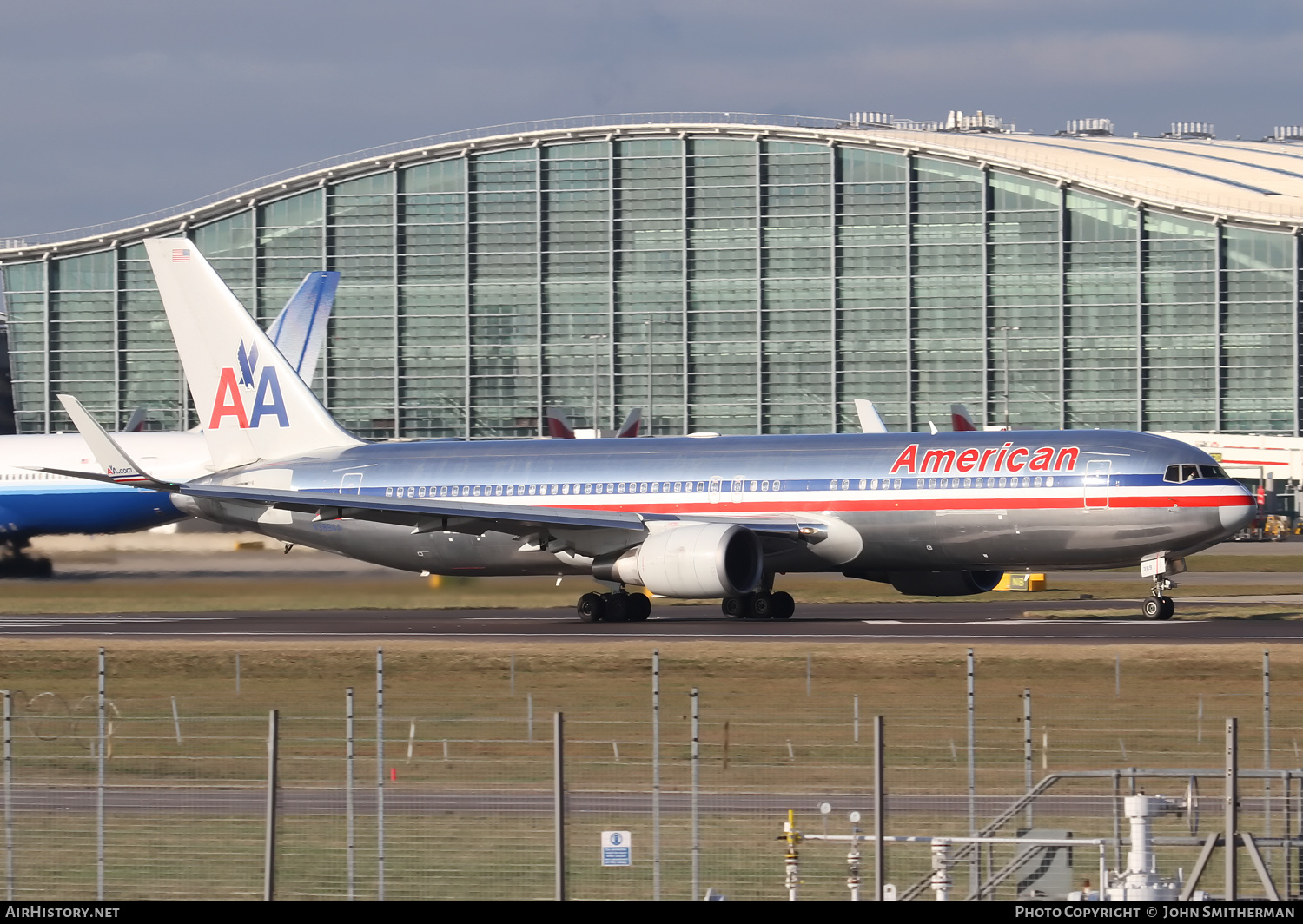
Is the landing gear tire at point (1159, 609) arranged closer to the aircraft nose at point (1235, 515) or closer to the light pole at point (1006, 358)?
the aircraft nose at point (1235, 515)

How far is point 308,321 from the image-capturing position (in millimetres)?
66312

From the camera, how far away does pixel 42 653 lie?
3625 centimetres

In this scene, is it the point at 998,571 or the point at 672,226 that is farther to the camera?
the point at 672,226

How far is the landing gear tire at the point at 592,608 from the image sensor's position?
44.1 meters

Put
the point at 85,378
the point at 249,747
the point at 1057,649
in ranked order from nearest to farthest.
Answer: the point at 249,747 → the point at 1057,649 → the point at 85,378

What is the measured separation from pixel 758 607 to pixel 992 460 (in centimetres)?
698

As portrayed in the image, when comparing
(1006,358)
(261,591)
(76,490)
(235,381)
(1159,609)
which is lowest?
(1159,609)

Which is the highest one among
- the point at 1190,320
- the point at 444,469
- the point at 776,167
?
the point at 776,167

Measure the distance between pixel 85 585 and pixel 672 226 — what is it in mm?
64934

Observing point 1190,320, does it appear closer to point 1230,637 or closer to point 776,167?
point 776,167

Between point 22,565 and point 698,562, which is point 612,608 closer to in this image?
point 698,562

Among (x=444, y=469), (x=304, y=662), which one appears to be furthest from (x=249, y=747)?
(x=444, y=469)

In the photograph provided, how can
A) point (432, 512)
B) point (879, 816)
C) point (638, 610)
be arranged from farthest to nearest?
point (638, 610), point (432, 512), point (879, 816)

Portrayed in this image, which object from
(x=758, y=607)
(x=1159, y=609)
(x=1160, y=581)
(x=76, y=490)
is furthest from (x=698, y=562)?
(x=76, y=490)
